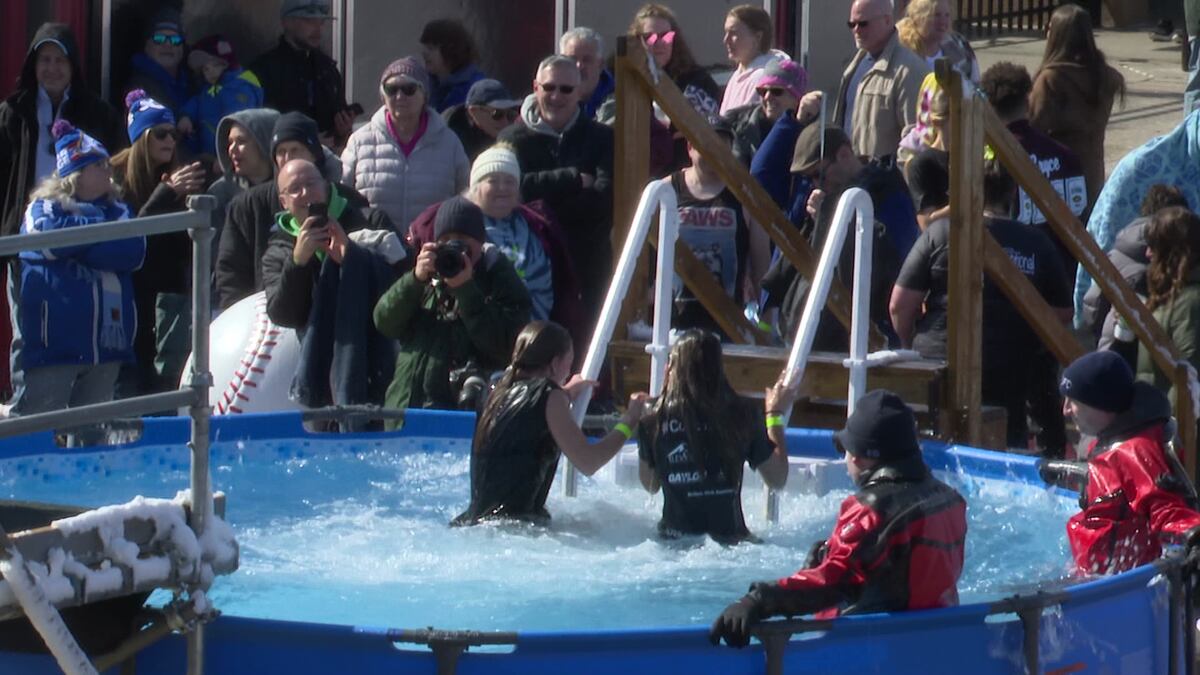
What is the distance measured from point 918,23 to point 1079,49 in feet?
3.25

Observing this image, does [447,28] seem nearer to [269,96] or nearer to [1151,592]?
[269,96]

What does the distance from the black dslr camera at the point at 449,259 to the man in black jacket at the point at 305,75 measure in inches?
140

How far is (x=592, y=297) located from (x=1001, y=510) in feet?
8.35

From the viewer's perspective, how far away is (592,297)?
31.5 ft

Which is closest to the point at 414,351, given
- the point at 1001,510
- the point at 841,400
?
the point at 841,400

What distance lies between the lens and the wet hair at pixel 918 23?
11.3 meters

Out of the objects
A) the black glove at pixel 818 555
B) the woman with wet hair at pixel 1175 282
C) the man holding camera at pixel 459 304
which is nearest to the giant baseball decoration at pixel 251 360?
the man holding camera at pixel 459 304

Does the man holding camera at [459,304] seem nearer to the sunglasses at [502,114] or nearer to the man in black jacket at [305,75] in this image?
the sunglasses at [502,114]

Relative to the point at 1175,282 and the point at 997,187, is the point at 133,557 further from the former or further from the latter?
the point at 1175,282

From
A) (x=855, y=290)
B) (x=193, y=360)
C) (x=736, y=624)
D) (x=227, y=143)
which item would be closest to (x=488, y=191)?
(x=227, y=143)

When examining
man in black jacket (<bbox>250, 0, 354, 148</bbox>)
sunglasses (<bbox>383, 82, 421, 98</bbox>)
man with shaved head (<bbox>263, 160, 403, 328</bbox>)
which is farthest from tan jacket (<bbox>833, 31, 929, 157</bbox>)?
man with shaved head (<bbox>263, 160, 403, 328</bbox>)

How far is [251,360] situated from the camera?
902cm

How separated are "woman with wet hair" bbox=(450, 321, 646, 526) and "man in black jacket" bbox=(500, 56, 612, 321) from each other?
230 centimetres

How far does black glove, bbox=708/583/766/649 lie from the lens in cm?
507
